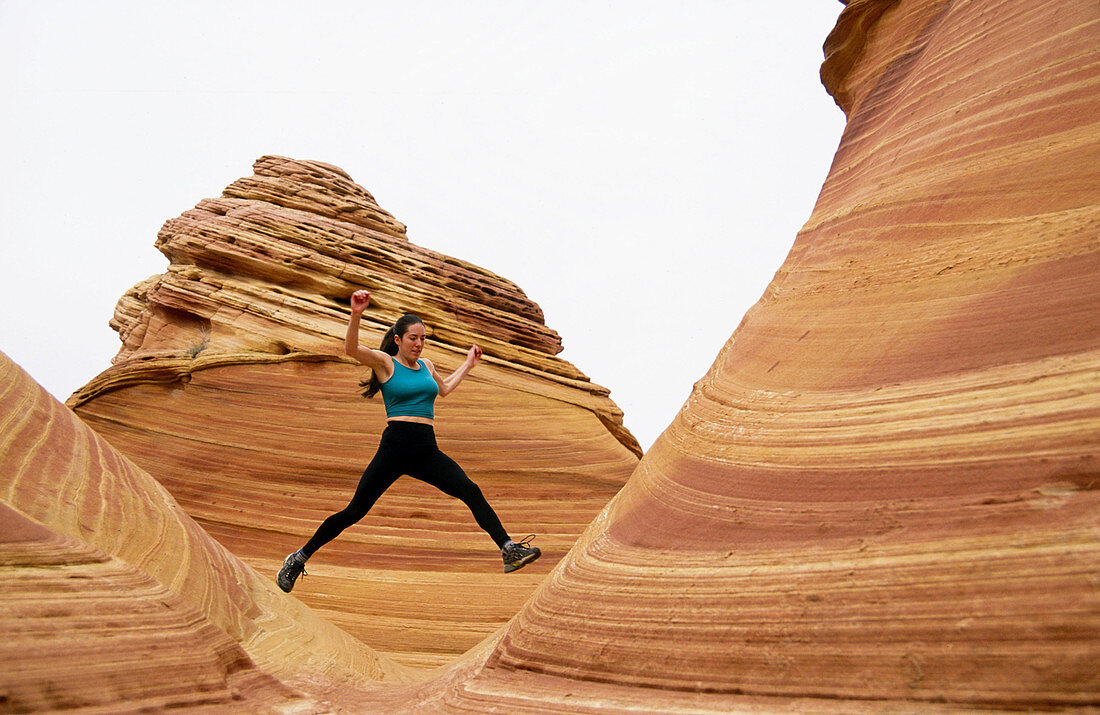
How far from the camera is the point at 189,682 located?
2928mm

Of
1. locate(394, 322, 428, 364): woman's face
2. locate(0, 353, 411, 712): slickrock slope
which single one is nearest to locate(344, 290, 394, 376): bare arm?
locate(394, 322, 428, 364): woman's face

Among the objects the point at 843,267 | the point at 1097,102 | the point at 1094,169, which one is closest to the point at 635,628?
the point at 843,267

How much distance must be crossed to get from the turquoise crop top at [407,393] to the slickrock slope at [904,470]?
1.21 m

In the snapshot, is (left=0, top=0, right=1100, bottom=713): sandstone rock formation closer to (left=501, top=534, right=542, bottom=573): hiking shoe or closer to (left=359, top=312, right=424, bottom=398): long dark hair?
(left=501, top=534, right=542, bottom=573): hiking shoe

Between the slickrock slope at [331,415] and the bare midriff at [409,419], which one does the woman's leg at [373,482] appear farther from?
the slickrock slope at [331,415]

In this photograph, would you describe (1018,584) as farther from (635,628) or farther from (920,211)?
(920,211)

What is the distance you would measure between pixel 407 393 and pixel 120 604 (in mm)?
1849

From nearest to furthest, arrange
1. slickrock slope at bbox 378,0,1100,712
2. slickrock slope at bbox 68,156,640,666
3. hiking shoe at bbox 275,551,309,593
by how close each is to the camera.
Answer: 1. slickrock slope at bbox 378,0,1100,712
2. hiking shoe at bbox 275,551,309,593
3. slickrock slope at bbox 68,156,640,666

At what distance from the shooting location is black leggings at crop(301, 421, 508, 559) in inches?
174

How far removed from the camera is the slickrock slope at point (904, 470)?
2.20m

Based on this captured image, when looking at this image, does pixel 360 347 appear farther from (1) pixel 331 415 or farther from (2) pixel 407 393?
(1) pixel 331 415

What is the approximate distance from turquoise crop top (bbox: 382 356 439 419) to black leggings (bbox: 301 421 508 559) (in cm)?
7

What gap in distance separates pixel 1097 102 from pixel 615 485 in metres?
6.49

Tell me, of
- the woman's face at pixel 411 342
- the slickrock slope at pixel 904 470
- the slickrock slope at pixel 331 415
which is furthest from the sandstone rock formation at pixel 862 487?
the slickrock slope at pixel 331 415
